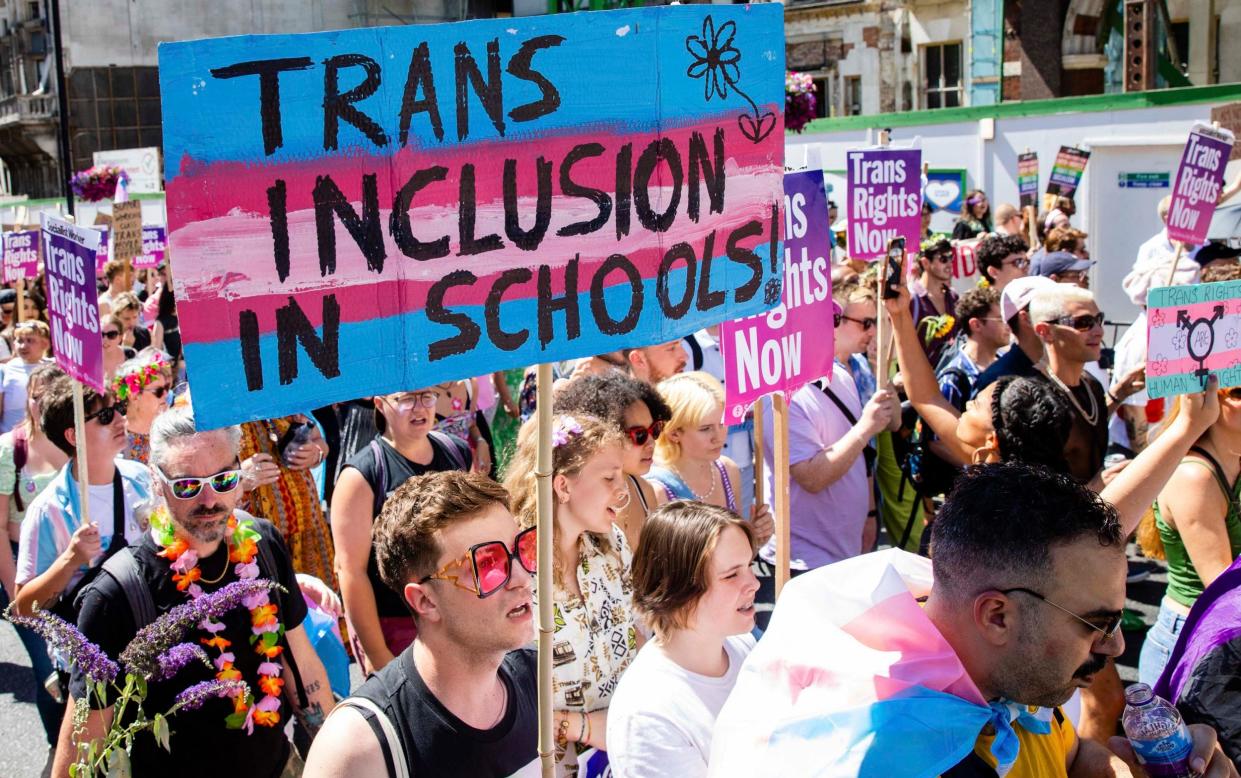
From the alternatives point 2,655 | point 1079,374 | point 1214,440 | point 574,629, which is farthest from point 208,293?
point 2,655

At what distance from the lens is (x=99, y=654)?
3041 mm

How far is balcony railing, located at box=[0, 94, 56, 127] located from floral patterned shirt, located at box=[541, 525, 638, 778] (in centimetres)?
4208

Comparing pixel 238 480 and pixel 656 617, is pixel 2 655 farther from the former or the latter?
pixel 656 617

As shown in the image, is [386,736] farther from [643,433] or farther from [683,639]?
[643,433]

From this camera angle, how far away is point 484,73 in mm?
2414

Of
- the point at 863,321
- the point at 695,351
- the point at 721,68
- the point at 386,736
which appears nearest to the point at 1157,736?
the point at 386,736

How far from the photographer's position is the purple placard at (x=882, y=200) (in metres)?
6.79

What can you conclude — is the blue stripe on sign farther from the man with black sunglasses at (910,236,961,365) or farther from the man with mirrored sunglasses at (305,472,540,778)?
the man with black sunglasses at (910,236,961,365)

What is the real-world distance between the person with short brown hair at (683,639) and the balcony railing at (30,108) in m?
42.5

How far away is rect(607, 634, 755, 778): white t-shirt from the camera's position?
2928 millimetres

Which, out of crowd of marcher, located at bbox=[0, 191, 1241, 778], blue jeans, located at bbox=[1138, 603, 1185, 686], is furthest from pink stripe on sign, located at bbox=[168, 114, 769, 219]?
blue jeans, located at bbox=[1138, 603, 1185, 686]

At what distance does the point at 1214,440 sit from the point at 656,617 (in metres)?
1.86

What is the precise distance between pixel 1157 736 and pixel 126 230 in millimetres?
12004

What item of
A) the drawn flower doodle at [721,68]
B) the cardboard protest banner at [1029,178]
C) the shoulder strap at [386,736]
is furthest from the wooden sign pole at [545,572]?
the cardboard protest banner at [1029,178]
